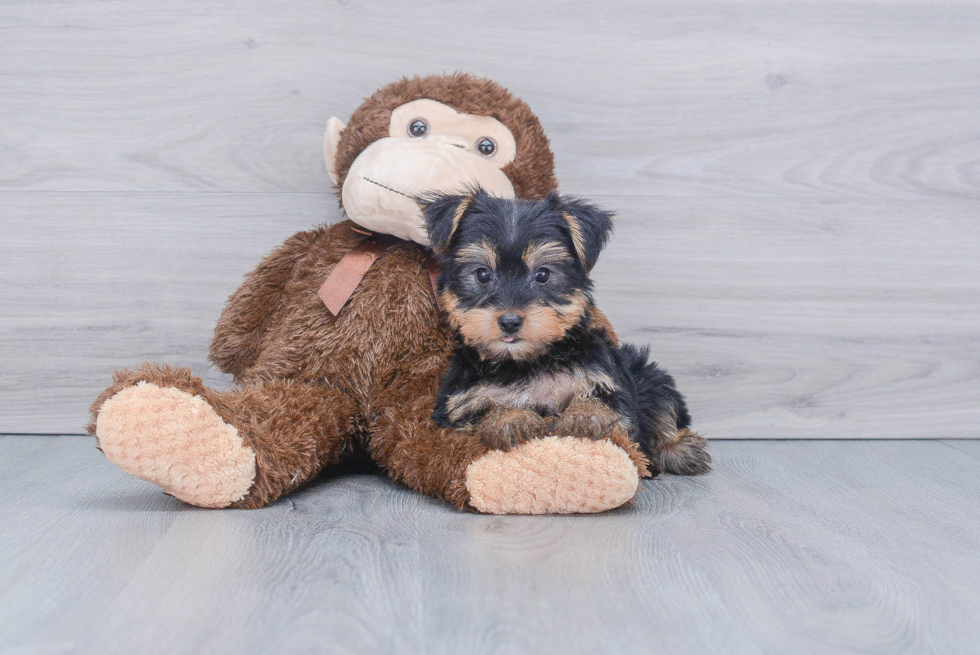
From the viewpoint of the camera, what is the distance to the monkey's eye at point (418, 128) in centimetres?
220

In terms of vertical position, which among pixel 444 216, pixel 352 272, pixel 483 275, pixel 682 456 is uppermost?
pixel 444 216

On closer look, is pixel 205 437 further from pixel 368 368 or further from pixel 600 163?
pixel 600 163

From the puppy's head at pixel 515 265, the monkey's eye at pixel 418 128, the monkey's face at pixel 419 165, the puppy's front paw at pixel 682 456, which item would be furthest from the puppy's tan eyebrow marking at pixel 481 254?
the puppy's front paw at pixel 682 456

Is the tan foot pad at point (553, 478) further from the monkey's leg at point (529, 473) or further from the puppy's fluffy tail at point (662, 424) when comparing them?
the puppy's fluffy tail at point (662, 424)

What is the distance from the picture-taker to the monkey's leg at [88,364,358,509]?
5.46 ft

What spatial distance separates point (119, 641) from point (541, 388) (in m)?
1.02

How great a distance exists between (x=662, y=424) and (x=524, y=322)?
678 mm

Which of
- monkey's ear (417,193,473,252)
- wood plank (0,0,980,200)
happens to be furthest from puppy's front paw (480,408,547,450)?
wood plank (0,0,980,200)

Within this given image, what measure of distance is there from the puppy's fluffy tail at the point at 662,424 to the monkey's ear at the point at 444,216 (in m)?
0.61

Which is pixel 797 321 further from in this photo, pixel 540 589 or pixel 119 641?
pixel 119 641

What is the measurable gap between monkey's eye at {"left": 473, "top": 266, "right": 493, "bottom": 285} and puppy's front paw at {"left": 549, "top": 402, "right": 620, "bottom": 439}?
1.12 feet

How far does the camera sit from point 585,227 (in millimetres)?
1850

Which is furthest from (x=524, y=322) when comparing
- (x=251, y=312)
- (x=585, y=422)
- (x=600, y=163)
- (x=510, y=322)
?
(x=600, y=163)

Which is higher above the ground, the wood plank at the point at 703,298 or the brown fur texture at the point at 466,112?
the brown fur texture at the point at 466,112
